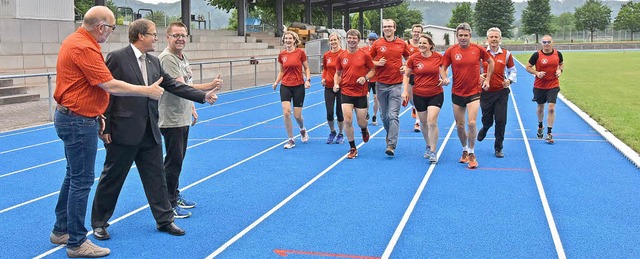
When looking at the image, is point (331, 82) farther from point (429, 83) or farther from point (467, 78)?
point (467, 78)

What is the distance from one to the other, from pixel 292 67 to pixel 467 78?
3.06 meters

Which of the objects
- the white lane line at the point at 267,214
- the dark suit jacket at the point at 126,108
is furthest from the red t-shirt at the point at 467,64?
the dark suit jacket at the point at 126,108

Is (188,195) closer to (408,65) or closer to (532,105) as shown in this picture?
(408,65)

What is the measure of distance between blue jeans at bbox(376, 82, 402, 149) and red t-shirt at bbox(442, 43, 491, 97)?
1167mm

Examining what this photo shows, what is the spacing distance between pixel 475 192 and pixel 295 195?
1.95 meters

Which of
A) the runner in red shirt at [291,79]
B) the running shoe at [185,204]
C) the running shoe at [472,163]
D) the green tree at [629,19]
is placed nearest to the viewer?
the running shoe at [185,204]

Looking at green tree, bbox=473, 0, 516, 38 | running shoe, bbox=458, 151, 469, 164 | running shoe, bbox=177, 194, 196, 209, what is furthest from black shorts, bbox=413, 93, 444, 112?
green tree, bbox=473, 0, 516, 38

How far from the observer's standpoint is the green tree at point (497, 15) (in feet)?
406

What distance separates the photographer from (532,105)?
59.7 feet

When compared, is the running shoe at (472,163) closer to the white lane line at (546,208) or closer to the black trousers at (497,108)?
the white lane line at (546,208)

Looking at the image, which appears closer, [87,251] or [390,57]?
[87,251]

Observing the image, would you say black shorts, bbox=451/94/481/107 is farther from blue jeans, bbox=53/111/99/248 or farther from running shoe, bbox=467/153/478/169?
blue jeans, bbox=53/111/99/248

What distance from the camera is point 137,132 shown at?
18.1 feet

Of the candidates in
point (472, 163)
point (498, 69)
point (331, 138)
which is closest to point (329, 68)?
point (331, 138)
